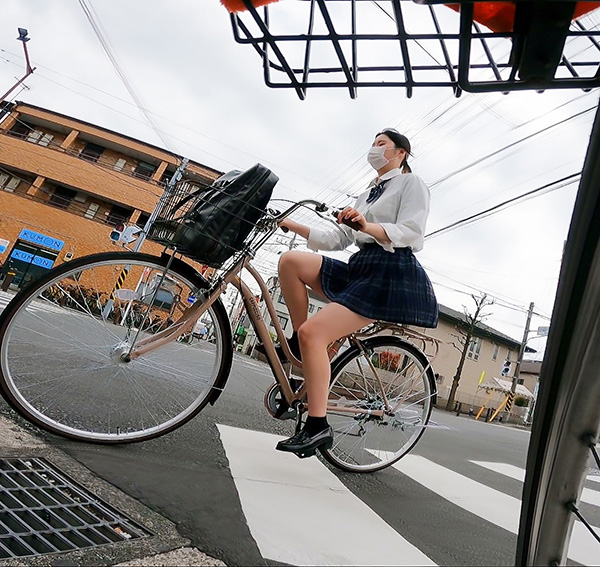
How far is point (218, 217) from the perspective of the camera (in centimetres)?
178

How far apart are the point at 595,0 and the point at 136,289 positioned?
1.88 metres

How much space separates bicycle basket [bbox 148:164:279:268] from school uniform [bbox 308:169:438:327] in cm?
52

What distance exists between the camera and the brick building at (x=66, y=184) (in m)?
24.2

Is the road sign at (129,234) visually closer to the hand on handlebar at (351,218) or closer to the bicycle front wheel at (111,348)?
the bicycle front wheel at (111,348)

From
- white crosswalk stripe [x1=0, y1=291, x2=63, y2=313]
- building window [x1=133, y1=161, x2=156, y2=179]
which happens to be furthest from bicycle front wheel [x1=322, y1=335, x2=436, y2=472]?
building window [x1=133, y1=161, x2=156, y2=179]

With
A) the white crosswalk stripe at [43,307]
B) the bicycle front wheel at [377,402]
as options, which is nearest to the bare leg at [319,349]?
the bicycle front wheel at [377,402]

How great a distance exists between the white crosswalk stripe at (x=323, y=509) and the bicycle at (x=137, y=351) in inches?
10.0

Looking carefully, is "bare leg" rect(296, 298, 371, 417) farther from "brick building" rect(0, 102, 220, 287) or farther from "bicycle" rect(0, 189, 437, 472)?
"brick building" rect(0, 102, 220, 287)

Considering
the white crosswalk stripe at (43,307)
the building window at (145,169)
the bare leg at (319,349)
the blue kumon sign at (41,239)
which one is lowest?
the white crosswalk stripe at (43,307)

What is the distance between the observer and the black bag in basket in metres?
1.77

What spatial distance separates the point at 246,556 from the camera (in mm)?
1164

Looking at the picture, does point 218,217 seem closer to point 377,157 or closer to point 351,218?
point 351,218

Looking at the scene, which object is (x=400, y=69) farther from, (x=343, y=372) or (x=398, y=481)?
(x=398, y=481)

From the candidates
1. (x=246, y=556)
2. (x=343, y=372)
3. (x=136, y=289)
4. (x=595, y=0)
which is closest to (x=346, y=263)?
(x=343, y=372)
